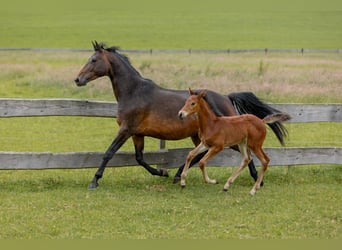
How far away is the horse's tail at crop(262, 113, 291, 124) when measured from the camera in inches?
349

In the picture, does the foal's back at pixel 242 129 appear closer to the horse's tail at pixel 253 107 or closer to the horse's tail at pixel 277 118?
the horse's tail at pixel 277 118

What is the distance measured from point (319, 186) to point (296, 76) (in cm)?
1496

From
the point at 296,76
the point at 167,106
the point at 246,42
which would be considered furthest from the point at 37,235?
the point at 246,42

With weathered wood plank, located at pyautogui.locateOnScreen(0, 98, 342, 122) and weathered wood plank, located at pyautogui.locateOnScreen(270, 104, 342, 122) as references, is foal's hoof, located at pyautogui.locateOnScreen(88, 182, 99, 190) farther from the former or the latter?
weathered wood plank, located at pyautogui.locateOnScreen(270, 104, 342, 122)

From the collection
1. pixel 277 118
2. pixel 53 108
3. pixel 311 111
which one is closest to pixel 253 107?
pixel 277 118

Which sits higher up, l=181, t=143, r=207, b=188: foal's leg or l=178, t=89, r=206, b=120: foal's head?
l=178, t=89, r=206, b=120: foal's head

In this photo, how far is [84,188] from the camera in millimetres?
8781

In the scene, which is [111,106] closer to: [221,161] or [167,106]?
[167,106]

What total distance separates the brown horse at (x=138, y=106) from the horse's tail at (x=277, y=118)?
58cm

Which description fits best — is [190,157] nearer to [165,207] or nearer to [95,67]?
[165,207]

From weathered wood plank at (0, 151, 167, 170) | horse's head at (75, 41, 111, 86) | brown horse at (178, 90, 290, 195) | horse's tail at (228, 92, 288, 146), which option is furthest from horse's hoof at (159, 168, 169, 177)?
horse's head at (75, 41, 111, 86)

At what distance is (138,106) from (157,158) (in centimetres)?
102

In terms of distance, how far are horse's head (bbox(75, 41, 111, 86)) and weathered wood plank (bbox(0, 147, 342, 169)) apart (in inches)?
44.1

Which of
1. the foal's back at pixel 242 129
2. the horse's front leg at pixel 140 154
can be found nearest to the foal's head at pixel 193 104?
the foal's back at pixel 242 129
